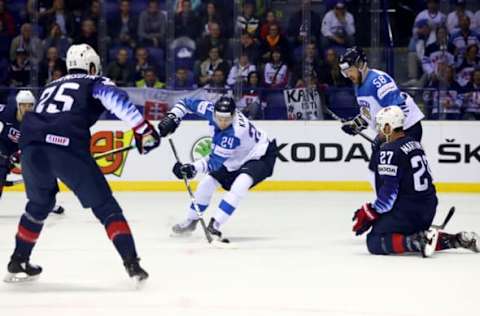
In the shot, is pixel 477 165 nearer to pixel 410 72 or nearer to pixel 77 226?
pixel 410 72

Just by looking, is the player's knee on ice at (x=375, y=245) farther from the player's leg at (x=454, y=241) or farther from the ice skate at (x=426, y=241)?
the player's leg at (x=454, y=241)

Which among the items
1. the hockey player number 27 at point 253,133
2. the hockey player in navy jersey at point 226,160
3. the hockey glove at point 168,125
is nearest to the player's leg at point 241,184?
the hockey player in navy jersey at point 226,160

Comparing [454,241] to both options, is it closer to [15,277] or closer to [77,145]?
[77,145]

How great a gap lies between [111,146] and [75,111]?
5.02 meters

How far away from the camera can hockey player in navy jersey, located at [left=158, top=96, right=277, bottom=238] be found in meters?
7.26

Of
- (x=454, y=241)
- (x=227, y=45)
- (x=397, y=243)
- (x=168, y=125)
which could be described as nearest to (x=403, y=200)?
(x=397, y=243)

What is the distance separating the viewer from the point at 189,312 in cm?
495

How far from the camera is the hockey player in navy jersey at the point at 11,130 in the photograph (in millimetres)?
8398

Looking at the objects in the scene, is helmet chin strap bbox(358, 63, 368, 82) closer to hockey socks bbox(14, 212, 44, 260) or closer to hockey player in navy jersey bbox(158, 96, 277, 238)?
hockey player in navy jersey bbox(158, 96, 277, 238)

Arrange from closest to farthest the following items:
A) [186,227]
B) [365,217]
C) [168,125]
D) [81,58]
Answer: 1. [81,58]
2. [365,217]
3. [168,125]
4. [186,227]

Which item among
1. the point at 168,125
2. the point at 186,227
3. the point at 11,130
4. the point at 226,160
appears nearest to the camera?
the point at 168,125

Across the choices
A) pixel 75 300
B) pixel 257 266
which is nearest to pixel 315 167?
pixel 257 266

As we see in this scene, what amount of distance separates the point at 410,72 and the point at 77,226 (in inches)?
163

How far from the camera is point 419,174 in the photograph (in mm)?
6520
